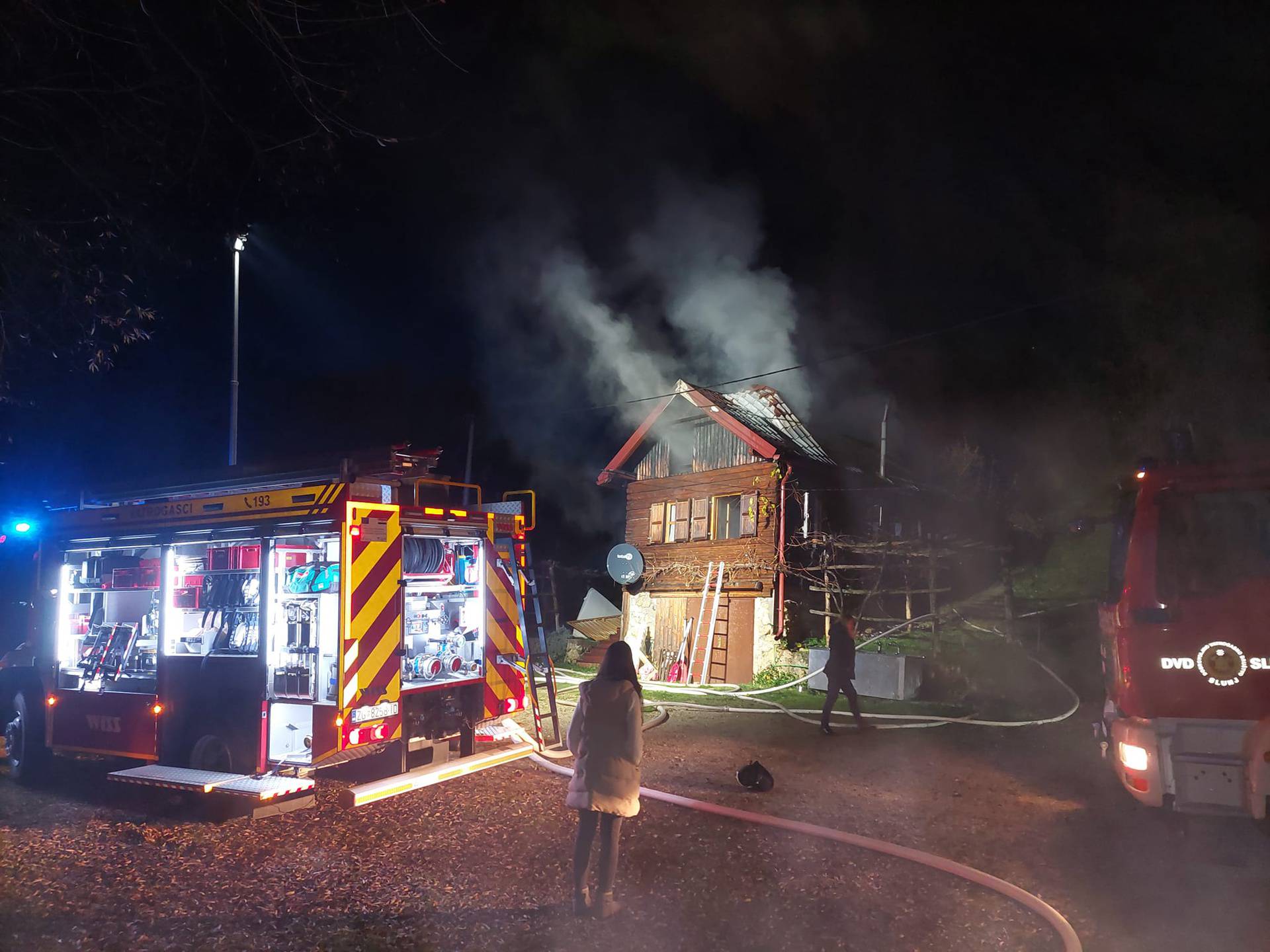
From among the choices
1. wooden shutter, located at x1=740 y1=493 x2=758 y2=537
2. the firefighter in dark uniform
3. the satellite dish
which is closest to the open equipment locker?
the firefighter in dark uniform

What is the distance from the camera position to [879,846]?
594cm

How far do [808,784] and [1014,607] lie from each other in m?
10.0

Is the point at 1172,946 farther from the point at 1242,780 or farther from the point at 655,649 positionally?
the point at 655,649

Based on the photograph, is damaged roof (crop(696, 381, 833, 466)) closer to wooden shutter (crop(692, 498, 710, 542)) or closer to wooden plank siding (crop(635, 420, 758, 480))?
wooden plank siding (crop(635, 420, 758, 480))

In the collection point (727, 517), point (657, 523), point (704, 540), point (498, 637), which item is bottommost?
point (498, 637)

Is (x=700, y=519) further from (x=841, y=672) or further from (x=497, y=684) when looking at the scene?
(x=497, y=684)

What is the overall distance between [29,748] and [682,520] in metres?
15.0

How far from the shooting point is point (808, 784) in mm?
8289

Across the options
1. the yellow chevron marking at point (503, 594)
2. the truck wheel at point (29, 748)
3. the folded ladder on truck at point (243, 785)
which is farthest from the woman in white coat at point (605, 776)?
the truck wheel at point (29, 748)

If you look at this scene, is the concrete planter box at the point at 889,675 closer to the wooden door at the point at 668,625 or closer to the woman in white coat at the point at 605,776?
the wooden door at the point at 668,625

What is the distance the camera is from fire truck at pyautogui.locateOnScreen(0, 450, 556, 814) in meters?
6.77

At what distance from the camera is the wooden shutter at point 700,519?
20656mm

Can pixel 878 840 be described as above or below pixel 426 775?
below

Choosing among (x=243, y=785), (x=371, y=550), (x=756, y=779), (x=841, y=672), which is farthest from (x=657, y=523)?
(x=243, y=785)
